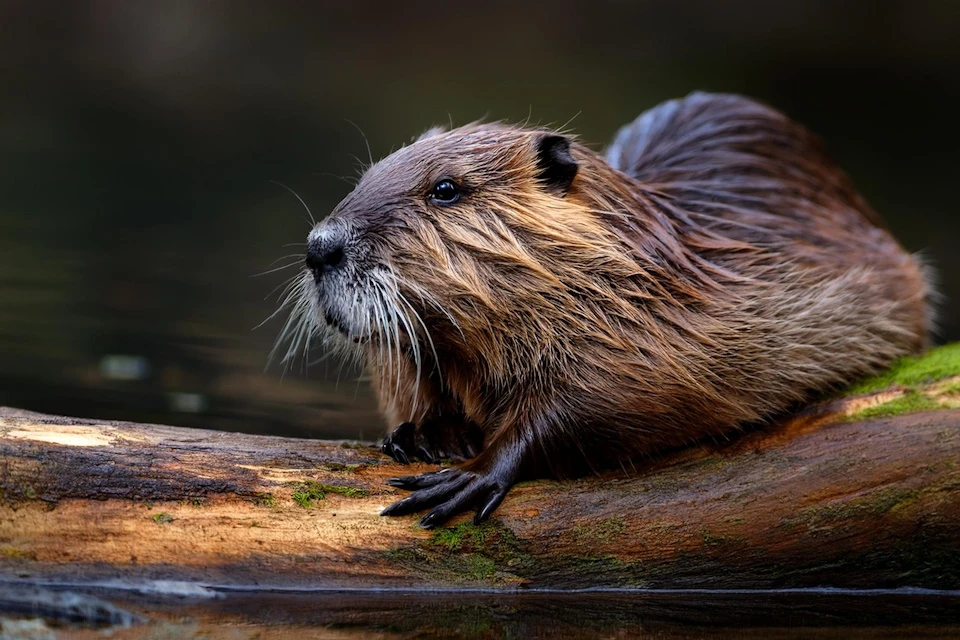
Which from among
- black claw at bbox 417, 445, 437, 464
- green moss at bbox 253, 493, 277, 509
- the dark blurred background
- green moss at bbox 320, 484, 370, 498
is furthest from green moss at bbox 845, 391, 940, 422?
the dark blurred background

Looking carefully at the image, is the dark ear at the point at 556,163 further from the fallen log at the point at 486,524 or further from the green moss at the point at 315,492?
the green moss at the point at 315,492

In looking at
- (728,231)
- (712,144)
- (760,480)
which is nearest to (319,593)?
(760,480)

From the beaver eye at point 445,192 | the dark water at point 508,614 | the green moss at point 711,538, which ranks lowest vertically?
the dark water at point 508,614

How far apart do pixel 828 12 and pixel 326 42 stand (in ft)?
22.1

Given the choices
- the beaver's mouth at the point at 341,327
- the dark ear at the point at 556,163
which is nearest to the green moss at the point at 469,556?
the beaver's mouth at the point at 341,327

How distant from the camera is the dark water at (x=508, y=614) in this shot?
323 cm

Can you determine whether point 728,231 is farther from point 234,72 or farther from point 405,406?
point 234,72

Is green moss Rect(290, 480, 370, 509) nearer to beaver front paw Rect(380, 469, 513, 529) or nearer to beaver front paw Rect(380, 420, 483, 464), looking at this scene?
beaver front paw Rect(380, 469, 513, 529)

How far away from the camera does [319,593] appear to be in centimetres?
355

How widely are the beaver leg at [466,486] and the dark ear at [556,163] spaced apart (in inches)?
34.7

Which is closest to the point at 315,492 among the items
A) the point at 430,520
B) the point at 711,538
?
the point at 430,520

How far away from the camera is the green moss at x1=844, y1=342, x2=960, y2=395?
416 centimetres

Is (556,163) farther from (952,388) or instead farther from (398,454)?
(952,388)

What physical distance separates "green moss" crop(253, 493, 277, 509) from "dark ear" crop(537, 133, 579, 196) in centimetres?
137
